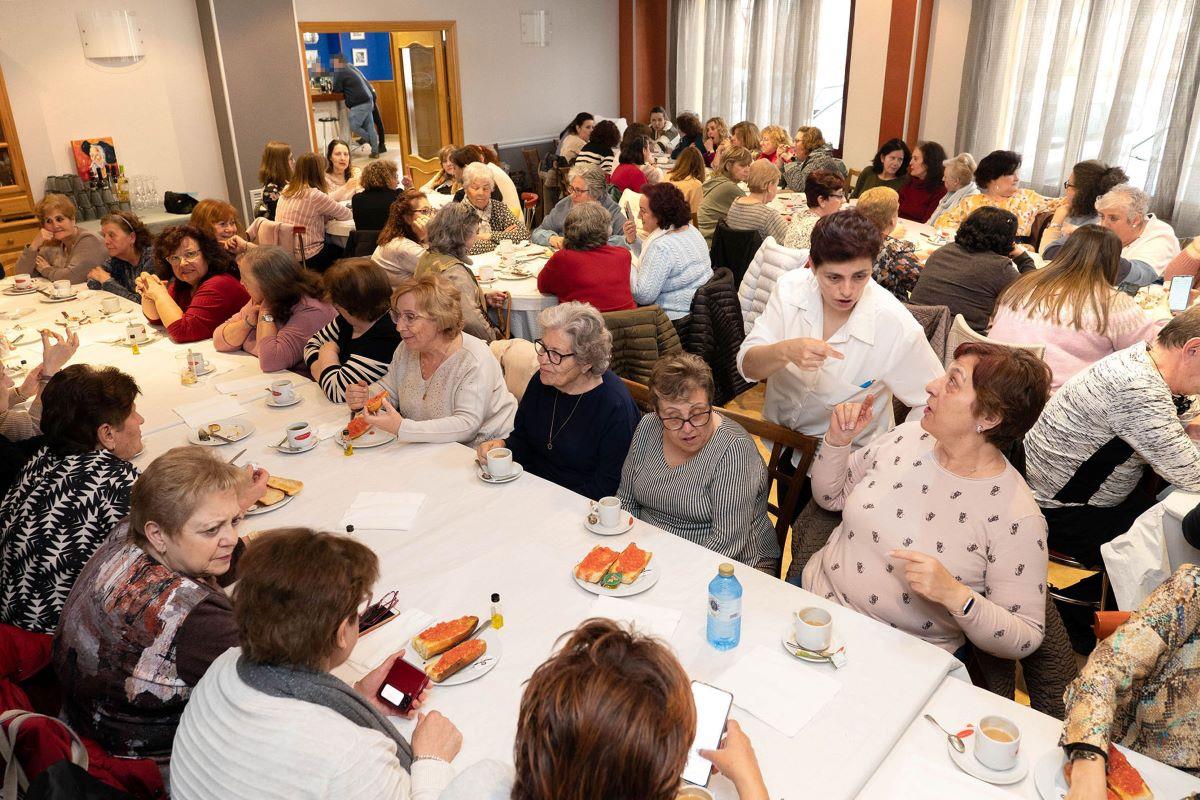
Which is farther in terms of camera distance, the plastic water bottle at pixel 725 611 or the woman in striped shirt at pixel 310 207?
the woman in striped shirt at pixel 310 207

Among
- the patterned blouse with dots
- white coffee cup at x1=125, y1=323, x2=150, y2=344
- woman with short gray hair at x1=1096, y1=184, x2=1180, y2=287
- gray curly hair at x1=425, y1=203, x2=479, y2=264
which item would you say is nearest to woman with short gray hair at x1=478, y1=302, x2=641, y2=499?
the patterned blouse with dots

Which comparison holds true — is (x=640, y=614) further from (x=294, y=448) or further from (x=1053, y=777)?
(x=294, y=448)

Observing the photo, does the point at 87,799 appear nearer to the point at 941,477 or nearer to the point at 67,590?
the point at 67,590

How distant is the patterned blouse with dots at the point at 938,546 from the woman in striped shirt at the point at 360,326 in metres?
2.03

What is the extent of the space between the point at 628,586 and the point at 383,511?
2.94 feet

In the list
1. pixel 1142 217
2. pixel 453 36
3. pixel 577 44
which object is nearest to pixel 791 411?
pixel 1142 217

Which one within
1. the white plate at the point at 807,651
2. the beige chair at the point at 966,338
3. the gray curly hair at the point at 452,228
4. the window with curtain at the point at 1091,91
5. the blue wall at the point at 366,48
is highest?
the blue wall at the point at 366,48

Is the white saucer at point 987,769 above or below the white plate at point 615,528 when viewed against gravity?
below

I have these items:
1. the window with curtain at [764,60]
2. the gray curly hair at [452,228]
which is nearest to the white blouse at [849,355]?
the gray curly hair at [452,228]

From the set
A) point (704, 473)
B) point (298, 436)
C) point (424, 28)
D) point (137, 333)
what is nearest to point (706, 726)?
point (704, 473)

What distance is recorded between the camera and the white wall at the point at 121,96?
7109mm

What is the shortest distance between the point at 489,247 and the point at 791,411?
11.5ft

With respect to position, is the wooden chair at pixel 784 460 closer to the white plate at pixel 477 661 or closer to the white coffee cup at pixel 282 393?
the white plate at pixel 477 661

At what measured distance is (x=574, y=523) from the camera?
8.19 ft
